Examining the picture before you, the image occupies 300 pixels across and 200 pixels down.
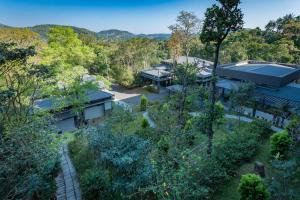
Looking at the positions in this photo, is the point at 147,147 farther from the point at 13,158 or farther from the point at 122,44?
the point at 122,44

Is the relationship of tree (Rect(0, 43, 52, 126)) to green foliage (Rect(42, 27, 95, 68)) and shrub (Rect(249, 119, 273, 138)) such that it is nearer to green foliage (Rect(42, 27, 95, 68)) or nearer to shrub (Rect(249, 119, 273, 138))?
green foliage (Rect(42, 27, 95, 68))

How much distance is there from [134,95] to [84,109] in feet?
37.4

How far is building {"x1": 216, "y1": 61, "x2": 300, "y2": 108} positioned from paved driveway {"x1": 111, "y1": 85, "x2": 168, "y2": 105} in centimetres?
820

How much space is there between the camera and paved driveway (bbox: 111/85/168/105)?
95.4 ft

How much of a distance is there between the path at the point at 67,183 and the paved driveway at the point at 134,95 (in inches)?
623

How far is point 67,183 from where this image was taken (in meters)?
11.1

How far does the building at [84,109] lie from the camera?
1803cm

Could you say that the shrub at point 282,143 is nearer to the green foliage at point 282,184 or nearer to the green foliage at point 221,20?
the green foliage at point 282,184

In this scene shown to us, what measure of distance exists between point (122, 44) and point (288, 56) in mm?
25196

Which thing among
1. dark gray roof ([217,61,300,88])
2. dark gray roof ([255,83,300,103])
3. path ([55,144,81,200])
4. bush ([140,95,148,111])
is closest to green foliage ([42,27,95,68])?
path ([55,144,81,200])

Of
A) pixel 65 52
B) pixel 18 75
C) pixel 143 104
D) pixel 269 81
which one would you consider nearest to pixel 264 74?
pixel 269 81

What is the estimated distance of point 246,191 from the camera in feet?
28.5

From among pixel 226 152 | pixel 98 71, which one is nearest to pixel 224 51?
pixel 98 71

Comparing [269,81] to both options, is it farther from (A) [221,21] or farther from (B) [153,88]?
(B) [153,88]
